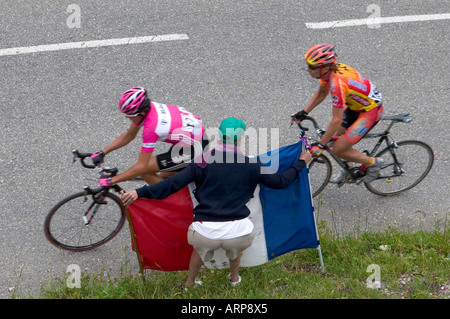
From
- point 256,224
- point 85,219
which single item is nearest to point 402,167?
point 256,224

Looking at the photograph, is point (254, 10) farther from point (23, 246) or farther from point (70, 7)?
point (23, 246)

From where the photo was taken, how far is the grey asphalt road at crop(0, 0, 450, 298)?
683 cm

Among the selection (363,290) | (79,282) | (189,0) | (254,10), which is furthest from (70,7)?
(363,290)

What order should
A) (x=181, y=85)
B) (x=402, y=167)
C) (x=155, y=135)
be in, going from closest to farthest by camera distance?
(x=155, y=135), (x=402, y=167), (x=181, y=85)

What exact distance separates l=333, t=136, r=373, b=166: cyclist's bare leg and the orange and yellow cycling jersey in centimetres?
41

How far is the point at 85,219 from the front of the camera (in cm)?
627

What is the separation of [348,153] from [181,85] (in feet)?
10.4

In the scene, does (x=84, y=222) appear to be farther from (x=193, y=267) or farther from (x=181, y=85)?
(x=181, y=85)

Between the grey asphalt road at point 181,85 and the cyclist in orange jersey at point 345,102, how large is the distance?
867 mm
